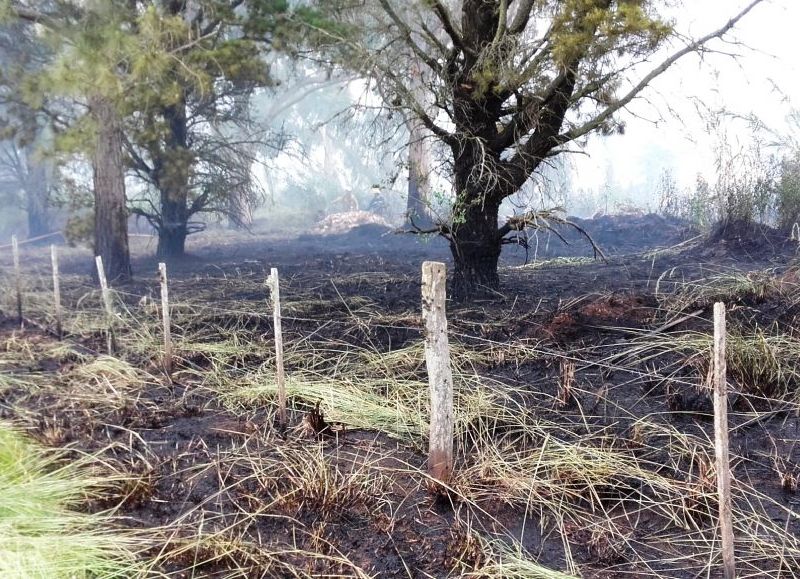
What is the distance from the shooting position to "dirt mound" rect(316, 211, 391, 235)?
1700 centimetres

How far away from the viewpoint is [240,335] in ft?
17.9

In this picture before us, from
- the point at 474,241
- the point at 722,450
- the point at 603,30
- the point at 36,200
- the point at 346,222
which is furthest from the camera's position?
the point at 36,200

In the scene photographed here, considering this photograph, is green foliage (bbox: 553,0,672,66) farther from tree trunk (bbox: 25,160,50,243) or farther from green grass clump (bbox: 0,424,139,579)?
tree trunk (bbox: 25,160,50,243)

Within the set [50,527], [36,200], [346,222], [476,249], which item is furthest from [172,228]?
[36,200]

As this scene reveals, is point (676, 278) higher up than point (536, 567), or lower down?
higher up

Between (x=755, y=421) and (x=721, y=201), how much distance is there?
6.27 m

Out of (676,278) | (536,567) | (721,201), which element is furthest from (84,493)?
(721,201)

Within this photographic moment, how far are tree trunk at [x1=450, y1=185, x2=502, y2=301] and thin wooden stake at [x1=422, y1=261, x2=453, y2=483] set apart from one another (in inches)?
125

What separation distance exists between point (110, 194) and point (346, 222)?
9.30 m

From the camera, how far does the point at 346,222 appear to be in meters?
17.5

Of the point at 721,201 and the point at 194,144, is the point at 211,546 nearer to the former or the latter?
the point at 721,201

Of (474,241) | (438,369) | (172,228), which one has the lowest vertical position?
(438,369)

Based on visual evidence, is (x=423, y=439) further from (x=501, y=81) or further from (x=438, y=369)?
(x=501, y=81)

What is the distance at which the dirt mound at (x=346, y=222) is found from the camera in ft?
55.8
